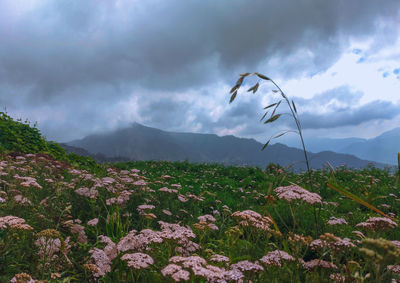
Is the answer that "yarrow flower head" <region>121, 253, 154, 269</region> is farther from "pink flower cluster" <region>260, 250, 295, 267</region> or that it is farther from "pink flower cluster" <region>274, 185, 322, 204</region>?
"pink flower cluster" <region>274, 185, 322, 204</region>

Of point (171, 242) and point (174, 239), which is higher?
point (174, 239)

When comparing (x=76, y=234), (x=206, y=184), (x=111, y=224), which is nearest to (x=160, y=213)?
(x=111, y=224)

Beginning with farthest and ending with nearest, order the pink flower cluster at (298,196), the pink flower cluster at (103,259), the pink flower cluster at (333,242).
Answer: the pink flower cluster at (298,196) → the pink flower cluster at (103,259) → the pink flower cluster at (333,242)

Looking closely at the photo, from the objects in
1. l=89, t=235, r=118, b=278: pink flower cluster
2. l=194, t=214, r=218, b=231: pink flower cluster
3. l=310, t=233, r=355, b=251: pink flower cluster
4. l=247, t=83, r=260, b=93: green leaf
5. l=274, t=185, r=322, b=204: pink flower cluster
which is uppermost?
l=247, t=83, r=260, b=93: green leaf

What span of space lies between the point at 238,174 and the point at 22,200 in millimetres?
11370

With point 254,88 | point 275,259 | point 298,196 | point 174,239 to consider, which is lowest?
point 275,259

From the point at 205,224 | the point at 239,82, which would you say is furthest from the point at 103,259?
the point at 239,82

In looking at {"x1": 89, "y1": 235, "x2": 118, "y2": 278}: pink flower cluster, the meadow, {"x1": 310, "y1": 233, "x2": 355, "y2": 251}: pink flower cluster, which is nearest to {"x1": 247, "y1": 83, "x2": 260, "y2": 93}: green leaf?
the meadow

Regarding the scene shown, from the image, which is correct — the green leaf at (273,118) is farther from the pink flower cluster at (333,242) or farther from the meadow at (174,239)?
the pink flower cluster at (333,242)

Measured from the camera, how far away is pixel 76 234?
386 centimetres

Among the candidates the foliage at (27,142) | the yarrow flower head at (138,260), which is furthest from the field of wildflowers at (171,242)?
the foliage at (27,142)

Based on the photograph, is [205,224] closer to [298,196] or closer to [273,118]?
[298,196]

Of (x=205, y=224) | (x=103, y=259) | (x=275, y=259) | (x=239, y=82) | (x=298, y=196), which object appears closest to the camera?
(x=275, y=259)

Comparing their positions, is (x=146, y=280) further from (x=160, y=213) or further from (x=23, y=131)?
(x=23, y=131)
